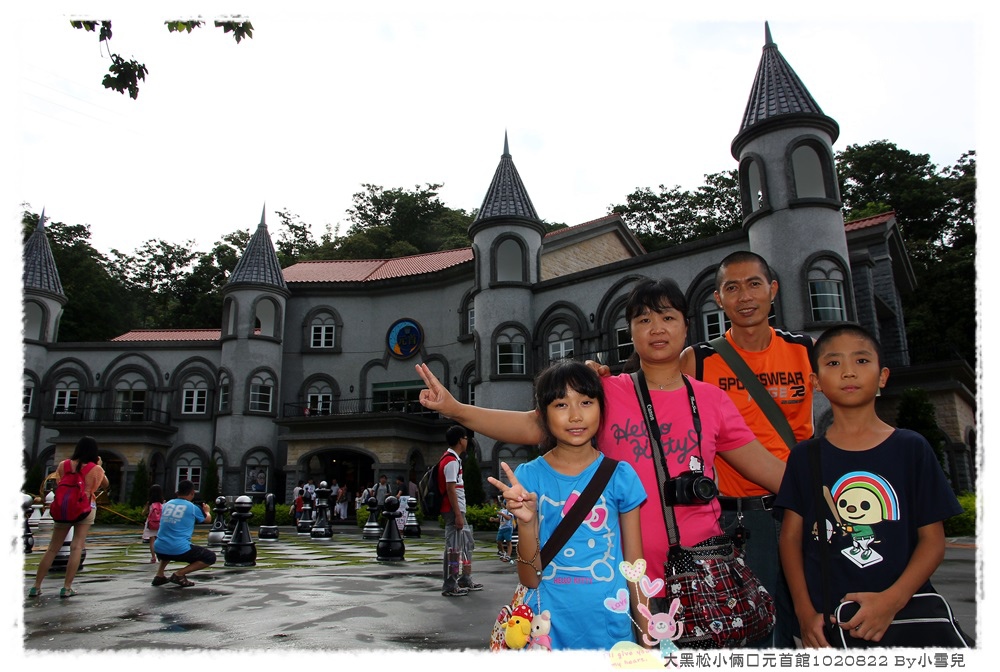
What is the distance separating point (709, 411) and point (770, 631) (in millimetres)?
880

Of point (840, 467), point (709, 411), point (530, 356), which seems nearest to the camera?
point (840, 467)

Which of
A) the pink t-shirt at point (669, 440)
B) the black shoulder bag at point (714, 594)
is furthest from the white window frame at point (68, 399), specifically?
the black shoulder bag at point (714, 594)

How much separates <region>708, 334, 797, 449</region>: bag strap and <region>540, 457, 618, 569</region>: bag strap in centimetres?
121

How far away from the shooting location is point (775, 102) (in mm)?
20156

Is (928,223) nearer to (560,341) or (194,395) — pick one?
(560,341)

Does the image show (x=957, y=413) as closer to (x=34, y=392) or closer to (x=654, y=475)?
(x=654, y=475)

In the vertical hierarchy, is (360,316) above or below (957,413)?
above

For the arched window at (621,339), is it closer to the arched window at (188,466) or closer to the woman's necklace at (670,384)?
the arched window at (188,466)

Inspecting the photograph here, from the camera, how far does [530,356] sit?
26641mm

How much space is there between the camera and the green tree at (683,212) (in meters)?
44.2

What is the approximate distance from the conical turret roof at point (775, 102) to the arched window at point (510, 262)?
959 centimetres

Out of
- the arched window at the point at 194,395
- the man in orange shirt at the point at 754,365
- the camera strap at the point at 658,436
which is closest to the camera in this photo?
the camera strap at the point at 658,436

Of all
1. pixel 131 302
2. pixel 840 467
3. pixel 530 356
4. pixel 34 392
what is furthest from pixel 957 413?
pixel 131 302

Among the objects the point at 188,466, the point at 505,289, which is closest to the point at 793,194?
the point at 505,289
